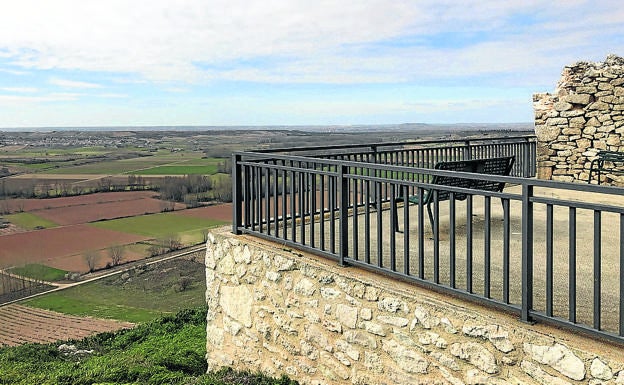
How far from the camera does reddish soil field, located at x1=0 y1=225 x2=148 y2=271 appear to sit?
49.2m

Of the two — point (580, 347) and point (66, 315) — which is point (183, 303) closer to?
point (66, 315)

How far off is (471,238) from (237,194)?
3158mm

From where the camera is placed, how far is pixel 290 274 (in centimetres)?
538


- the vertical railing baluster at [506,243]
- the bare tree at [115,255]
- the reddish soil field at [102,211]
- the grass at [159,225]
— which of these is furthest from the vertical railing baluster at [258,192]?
the reddish soil field at [102,211]

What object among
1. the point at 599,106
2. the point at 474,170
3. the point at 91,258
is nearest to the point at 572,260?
the point at 474,170

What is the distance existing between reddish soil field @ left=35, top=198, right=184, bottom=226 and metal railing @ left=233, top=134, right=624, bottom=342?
5602 cm

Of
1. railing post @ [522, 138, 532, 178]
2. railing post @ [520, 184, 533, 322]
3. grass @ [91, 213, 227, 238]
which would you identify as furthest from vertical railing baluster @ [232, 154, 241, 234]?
grass @ [91, 213, 227, 238]

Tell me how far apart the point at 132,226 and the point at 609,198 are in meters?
53.7

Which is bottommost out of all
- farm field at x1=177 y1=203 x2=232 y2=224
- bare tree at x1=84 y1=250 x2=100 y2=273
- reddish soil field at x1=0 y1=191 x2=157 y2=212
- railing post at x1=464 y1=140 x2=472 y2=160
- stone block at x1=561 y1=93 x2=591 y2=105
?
bare tree at x1=84 y1=250 x2=100 y2=273

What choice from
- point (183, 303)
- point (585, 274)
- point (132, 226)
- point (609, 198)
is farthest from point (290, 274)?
point (132, 226)

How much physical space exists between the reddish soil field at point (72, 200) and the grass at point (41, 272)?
17826 millimetres

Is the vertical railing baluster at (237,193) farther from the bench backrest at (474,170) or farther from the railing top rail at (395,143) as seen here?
the bench backrest at (474,170)

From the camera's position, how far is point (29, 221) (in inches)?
2393

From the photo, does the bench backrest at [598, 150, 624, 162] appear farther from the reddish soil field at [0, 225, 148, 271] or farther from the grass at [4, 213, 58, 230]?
the grass at [4, 213, 58, 230]
